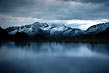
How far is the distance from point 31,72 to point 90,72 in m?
9.49

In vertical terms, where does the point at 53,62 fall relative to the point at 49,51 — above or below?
above

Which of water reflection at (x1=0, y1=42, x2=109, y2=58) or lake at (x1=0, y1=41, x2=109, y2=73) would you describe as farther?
water reflection at (x1=0, y1=42, x2=109, y2=58)

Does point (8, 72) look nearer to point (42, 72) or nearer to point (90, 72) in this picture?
point (42, 72)

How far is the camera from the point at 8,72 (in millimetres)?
23516

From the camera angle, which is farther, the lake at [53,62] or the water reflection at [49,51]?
the water reflection at [49,51]

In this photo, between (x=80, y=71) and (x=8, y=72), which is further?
(x=80, y=71)

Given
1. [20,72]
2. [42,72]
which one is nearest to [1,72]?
[20,72]

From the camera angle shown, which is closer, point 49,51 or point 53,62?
point 53,62

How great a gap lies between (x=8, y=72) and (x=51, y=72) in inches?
266

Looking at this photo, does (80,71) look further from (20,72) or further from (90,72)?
(20,72)

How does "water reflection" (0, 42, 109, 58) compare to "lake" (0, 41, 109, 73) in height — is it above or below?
below

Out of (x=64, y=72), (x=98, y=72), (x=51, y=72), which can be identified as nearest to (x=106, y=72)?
(x=98, y=72)

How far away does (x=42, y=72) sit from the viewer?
24.5 m

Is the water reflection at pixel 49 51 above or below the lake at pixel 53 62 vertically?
below
